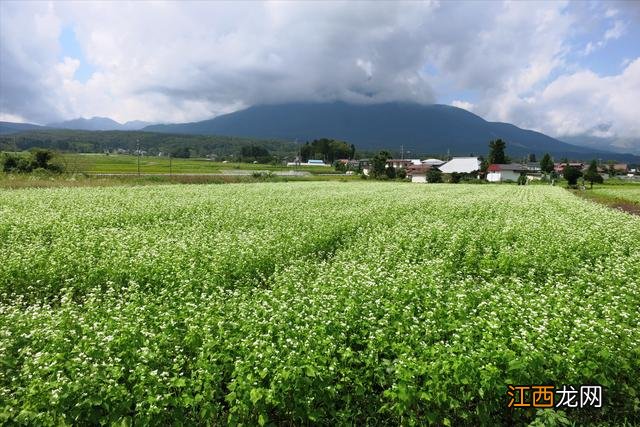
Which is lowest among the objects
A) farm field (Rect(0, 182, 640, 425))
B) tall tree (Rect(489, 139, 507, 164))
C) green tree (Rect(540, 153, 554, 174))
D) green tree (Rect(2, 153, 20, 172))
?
farm field (Rect(0, 182, 640, 425))

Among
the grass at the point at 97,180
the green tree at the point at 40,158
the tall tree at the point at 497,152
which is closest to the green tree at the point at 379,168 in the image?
the grass at the point at 97,180

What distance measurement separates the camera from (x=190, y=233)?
16875 mm

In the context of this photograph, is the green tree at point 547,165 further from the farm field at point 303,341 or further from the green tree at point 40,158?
the farm field at point 303,341

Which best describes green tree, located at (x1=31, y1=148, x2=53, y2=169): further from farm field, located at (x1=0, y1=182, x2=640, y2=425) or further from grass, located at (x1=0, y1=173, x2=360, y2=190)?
farm field, located at (x1=0, y1=182, x2=640, y2=425)

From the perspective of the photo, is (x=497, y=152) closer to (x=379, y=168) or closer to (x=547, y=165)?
(x=547, y=165)

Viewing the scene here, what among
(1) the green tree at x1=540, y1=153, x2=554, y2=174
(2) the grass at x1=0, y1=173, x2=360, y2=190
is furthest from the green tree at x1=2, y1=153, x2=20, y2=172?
(1) the green tree at x1=540, y1=153, x2=554, y2=174

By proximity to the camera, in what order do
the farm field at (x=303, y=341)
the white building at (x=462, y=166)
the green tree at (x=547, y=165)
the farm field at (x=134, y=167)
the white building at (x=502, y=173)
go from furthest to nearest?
the white building at (x=462, y=166), the green tree at (x=547, y=165), the white building at (x=502, y=173), the farm field at (x=134, y=167), the farm field at (x=303, y=341)

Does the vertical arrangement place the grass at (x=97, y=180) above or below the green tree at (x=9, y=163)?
below

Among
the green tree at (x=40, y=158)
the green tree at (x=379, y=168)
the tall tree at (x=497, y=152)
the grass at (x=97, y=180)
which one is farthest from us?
the tall tree at (x=497, y=152)

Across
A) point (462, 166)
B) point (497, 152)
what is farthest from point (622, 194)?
point (462, 166)


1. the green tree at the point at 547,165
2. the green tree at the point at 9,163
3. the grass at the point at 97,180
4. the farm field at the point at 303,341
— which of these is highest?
the green tree at the point at 547,165

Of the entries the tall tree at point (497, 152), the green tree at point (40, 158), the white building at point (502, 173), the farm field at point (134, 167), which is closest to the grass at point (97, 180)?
the green tree at point (40, 158)

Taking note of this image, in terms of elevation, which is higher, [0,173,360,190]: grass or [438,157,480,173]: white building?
[438,157,480,173]: white building

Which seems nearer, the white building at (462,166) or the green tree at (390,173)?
the green tree at (390,173)
